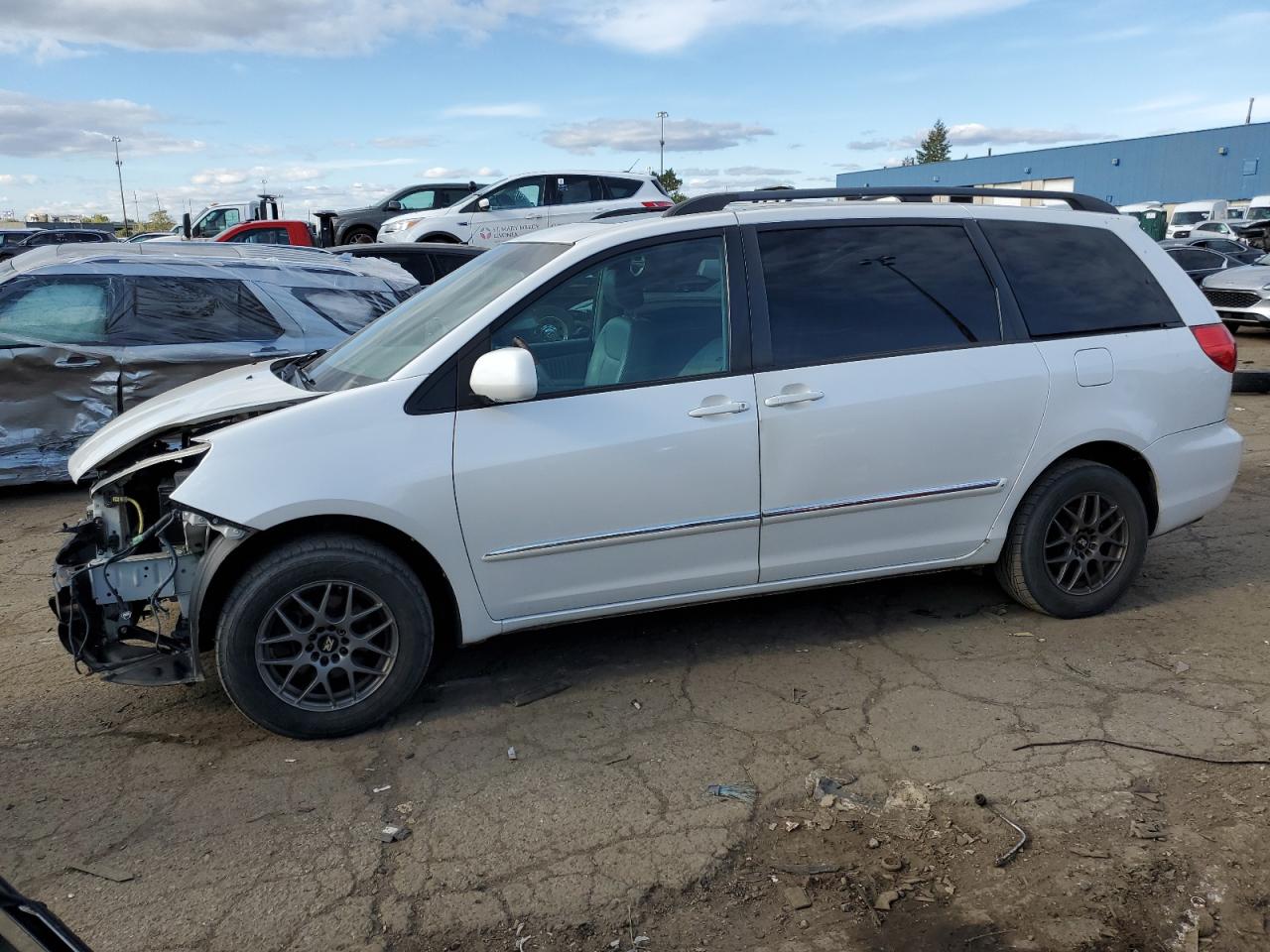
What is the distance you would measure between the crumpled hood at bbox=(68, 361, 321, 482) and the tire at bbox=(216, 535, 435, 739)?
2.03ft

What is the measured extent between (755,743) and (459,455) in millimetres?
1448

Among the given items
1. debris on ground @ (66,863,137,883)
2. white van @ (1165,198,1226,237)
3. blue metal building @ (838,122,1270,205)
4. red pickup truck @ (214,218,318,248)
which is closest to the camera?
debris on ground @ (66,863,137,883)

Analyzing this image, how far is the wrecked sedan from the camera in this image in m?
6.88

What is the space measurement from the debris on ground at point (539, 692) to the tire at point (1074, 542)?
2.04 m

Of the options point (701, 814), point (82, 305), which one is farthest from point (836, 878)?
point (82, 305)

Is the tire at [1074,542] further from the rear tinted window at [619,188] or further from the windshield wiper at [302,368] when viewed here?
the rear tinted window at [619,188]

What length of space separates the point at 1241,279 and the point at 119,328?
49.2 feet

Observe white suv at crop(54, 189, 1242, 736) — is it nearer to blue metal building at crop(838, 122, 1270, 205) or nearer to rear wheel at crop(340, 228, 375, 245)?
rear wheel at crop(340, 228, 375, 245)

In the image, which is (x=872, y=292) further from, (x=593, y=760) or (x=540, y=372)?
(x=593, y=760)

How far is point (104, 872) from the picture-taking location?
293cm

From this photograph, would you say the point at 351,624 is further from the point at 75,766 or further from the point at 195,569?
the point at 75,766

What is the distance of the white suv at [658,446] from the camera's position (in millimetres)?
3539

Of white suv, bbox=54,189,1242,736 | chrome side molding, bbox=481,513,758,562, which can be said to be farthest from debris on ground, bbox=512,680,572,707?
chrome side molding, bbox=481,513,758,562

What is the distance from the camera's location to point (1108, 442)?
4.50 m
